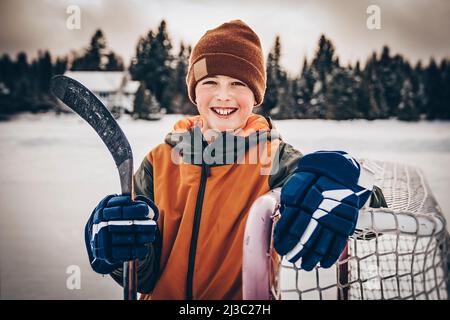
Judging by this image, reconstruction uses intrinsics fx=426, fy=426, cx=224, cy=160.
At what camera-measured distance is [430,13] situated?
1.32 meters

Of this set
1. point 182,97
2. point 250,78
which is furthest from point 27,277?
point 250,78

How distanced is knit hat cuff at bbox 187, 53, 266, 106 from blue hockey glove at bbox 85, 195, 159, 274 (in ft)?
1.24

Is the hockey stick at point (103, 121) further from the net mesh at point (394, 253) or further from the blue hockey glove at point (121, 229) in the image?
the net mesh at point (394, 253)

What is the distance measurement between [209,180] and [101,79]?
0.60 metres

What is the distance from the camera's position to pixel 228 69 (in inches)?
42.8

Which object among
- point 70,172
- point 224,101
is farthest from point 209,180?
point 70,172

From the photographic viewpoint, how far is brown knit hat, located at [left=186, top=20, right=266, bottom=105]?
42.9 inches

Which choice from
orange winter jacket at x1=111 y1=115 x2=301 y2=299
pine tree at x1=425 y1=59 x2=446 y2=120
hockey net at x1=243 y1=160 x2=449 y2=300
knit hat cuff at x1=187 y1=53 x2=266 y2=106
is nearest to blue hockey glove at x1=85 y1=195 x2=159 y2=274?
orange winter jacket at x1=111 y1=115 x2=301 y2=299

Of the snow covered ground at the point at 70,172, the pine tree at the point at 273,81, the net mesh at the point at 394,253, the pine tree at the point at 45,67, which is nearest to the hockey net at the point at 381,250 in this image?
the net mesh at the point at 394,253

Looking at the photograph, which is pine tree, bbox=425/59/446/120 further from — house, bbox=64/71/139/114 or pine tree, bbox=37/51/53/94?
pine tree, bbox=37/51/53/94

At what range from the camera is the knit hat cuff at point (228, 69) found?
109 centimetres

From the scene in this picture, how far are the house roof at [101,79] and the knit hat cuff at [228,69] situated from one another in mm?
406

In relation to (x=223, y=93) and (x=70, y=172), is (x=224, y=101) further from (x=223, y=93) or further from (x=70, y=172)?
(x=70, y=172)

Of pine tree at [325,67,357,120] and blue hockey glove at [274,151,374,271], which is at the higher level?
pine tree at [325,67,357,120]
